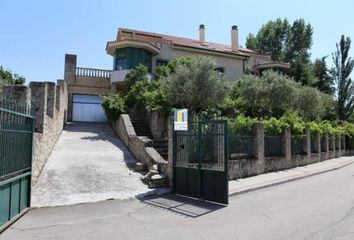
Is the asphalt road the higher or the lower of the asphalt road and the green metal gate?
the lower

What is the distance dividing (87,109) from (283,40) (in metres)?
40.5

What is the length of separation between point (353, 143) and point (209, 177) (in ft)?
96.8

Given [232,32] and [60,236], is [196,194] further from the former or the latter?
[232,32]

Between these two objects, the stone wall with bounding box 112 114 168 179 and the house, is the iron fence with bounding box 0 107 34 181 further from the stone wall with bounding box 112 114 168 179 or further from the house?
the house

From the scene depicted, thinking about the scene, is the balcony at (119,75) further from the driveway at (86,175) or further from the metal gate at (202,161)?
the metal gate at (202,161)

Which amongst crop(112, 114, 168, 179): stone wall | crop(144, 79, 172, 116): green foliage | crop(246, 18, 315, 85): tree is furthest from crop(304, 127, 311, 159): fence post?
crop(246, 18, 315, 85): tree

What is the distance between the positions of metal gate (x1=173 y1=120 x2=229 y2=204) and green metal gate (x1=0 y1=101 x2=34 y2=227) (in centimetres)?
474

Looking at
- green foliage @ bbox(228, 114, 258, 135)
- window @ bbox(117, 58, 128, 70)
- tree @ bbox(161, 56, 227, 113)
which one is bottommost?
green foliage @ bbox(228, 114, 258, 135)

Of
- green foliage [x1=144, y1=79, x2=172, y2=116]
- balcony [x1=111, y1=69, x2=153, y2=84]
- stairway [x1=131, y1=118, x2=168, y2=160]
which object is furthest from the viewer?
balcony [x1=111, y1=69, x2=153, y2=84]

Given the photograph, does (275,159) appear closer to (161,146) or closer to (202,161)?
(161,146)

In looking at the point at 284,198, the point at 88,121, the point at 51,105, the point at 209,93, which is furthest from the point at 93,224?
the point at 88,121

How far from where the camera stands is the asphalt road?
6.82m

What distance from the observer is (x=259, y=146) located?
51.9ft

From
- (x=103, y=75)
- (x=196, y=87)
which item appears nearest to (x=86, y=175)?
(x=196, y=87)
